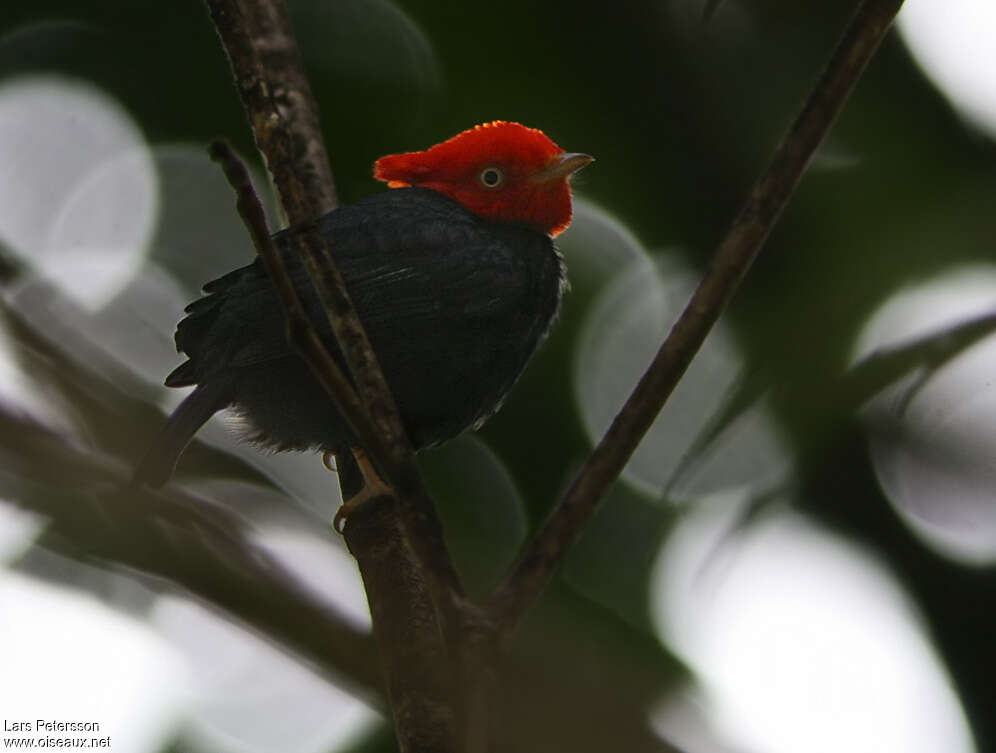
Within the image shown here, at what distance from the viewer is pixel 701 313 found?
207 centimetres

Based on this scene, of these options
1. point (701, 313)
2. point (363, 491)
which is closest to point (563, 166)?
point (363, 491)

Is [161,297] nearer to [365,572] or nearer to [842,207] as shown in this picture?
[365,572]

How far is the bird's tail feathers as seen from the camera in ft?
6.55

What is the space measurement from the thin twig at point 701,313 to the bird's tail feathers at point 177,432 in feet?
1.97

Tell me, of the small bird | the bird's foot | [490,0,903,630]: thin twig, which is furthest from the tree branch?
the small bird

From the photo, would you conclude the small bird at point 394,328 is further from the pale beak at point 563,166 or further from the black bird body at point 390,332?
the pale beak at point 563,166

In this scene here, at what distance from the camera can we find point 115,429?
6.71 feet

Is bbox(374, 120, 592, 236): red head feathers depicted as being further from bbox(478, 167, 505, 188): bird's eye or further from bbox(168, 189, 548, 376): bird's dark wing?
bbox(168, 189, 548, 376): bird's dark wing

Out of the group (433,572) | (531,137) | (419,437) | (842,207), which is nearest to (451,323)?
(419,437)

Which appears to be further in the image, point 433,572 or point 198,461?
point 198,461

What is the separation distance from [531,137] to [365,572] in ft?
5.78

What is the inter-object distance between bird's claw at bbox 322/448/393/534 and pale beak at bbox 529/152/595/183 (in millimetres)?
1158

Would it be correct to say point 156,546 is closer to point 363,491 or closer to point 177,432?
point 177,432

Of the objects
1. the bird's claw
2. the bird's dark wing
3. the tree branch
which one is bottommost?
the bird's claw
